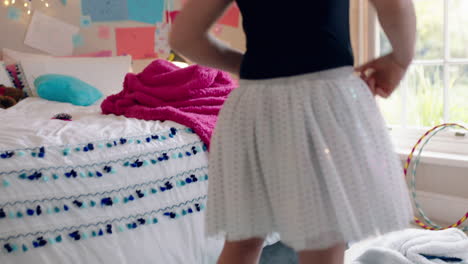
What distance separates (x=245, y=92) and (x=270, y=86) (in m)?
0.05

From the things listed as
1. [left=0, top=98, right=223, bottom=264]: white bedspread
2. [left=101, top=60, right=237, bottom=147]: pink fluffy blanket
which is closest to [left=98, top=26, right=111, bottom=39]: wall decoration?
[left=101, top=60, right=237, bottom=147]: pink fluffy blanket

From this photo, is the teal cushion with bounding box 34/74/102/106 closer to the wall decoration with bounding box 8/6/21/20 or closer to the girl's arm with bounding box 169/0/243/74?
the wall decoration with bounding box 8/6/21/20

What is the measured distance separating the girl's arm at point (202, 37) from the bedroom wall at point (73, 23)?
2595mm

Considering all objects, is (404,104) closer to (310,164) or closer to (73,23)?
(310,164)

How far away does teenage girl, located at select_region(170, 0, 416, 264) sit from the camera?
790 millimetres

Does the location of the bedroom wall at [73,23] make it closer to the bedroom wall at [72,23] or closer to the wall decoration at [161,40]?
the bedroom wall at [72,23]

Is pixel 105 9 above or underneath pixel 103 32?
above

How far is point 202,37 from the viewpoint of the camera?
37.7 inches

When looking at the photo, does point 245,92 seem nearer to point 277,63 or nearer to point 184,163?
point 277,63

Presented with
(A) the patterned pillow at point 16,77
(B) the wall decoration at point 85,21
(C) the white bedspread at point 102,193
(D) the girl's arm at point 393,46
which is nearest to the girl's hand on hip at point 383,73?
(D) the girl's arm at point 393,46

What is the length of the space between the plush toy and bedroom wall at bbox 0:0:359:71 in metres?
0.74

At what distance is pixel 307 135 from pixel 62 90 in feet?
7.20

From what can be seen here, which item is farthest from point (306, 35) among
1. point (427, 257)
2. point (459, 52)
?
point (459, 52)

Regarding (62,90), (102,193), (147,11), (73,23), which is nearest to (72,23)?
(73,23)
